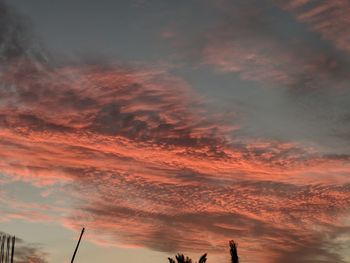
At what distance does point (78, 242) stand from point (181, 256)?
522 inches

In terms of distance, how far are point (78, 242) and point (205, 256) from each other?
49.4ft

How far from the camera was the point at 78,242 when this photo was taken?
40812 mm

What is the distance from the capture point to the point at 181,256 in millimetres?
32719

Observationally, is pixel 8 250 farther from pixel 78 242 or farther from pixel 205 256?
pixel 205 256

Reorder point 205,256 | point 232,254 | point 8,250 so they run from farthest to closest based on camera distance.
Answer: point 8,250, point 205,256, point 232,254

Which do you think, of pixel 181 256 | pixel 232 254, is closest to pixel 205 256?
pixel 181 256

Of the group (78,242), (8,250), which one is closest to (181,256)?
(78,242)

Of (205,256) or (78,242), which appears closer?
(205,256)

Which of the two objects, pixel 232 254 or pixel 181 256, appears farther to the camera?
pixel 181 256

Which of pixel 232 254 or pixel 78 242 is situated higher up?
pixel 78 242

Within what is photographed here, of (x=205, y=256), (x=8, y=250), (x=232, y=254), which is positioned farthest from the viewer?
(x=8, y=250)

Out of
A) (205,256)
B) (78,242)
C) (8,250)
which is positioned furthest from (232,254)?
(8,250)

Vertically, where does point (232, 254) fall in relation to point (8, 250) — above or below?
below

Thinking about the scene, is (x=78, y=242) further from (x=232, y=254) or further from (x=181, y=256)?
(x=232, y=254)
